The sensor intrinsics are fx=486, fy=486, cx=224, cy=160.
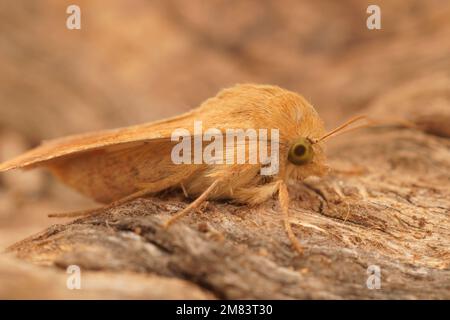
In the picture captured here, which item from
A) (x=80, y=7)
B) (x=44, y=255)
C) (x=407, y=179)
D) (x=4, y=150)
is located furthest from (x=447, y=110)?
(x=80, y=7)

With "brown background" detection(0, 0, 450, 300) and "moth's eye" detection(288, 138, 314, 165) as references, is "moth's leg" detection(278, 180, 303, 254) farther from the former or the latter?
"brown background" detection(0, 0, 450, 300)

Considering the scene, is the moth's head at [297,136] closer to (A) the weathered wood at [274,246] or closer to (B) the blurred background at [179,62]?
(A) the weathered wood at [274,246]

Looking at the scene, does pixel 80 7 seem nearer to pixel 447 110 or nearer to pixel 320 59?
pixel 320 59

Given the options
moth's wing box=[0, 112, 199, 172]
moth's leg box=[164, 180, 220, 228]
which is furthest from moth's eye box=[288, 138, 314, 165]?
moth's wing box=[0, 112, 199, 172]

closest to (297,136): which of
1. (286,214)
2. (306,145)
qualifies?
(306,145)

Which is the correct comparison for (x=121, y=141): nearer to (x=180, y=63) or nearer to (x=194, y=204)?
(x=194, y=204)
